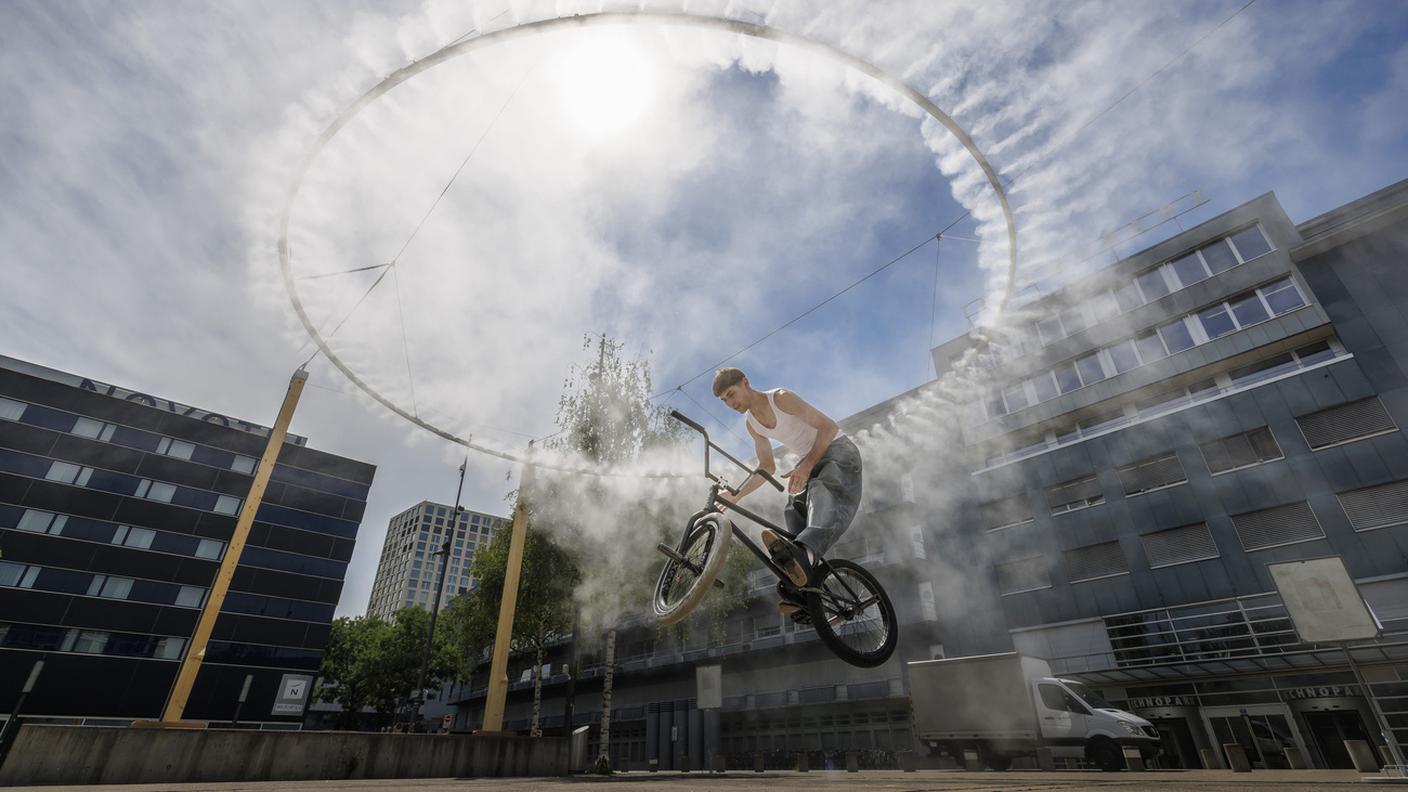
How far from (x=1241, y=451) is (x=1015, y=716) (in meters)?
19.8

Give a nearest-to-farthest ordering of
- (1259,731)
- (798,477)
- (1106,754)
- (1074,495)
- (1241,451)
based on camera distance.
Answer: (798,477), (1106,754), (1259,731), (1241,451), (1074,495)

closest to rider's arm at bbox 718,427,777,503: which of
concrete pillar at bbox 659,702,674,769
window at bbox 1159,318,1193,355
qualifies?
→ window at bbox 1159,318,1193,355

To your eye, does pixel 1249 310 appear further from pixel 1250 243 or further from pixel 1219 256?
pixel 1250 243

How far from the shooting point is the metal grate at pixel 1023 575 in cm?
3091

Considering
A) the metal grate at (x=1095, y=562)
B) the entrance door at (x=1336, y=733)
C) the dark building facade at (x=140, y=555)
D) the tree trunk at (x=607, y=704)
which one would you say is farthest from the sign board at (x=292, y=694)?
the entrance door at (x=1336, y=733)

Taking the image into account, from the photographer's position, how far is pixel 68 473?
4644 centimetres

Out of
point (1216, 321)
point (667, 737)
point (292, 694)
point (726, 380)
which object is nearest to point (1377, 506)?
point (1216, 321)

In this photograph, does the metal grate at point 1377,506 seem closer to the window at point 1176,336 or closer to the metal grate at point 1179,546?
the metal grate at point 1179,546

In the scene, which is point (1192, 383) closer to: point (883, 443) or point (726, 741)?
point (883, 443)

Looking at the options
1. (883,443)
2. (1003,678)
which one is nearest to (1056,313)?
(883,443)

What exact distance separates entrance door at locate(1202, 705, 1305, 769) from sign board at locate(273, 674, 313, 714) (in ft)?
208

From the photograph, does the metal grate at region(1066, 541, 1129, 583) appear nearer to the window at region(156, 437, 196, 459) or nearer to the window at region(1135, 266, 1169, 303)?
the window at region(1135, 266, 1169, 303)

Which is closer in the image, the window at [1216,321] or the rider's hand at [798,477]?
the rider's hand at [798,477]

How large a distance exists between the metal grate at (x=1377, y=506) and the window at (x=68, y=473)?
80481 mm
